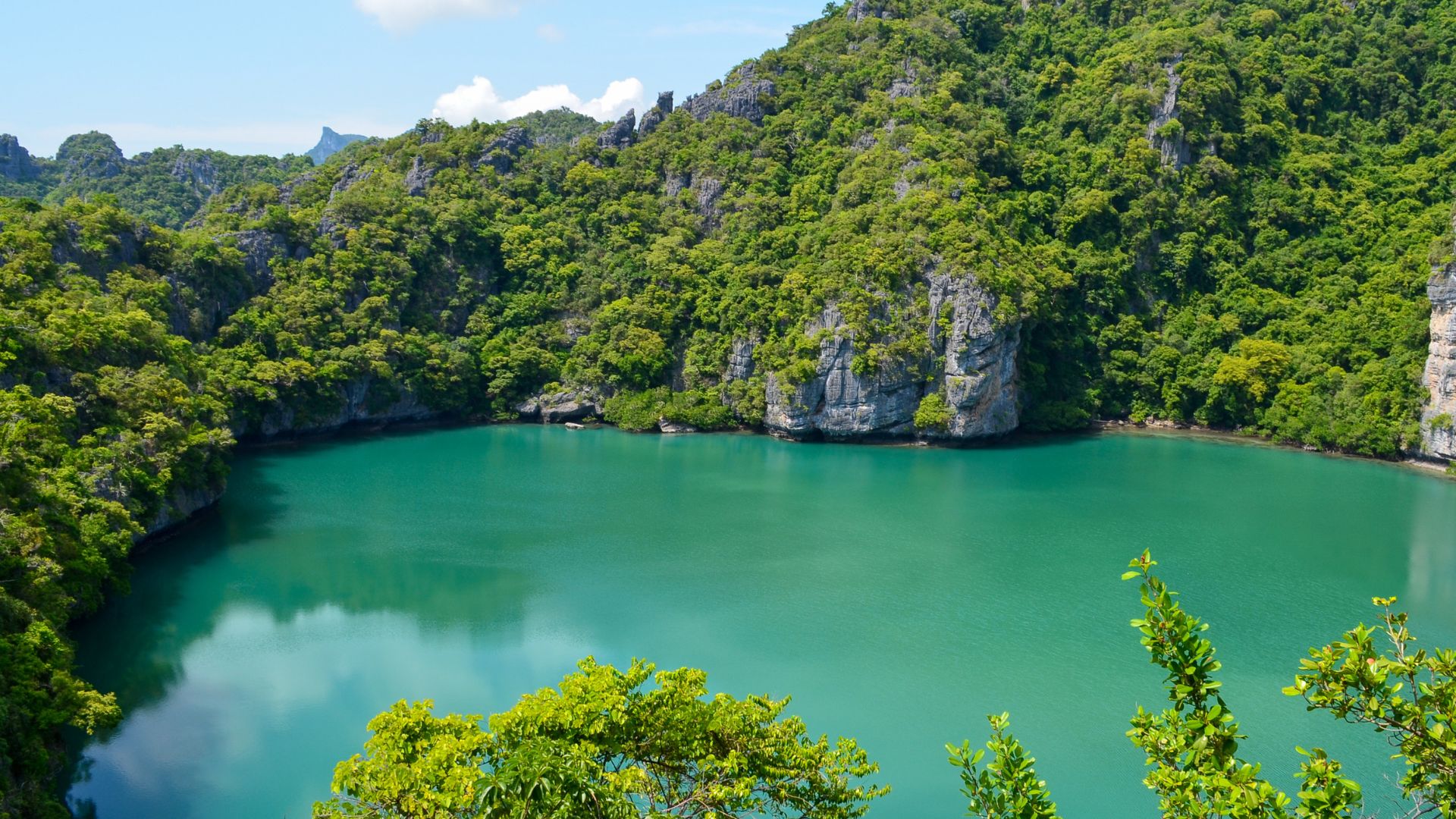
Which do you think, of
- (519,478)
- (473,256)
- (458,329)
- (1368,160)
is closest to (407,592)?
(519,478)

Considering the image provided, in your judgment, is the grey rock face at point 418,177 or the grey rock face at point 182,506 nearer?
the grey rock face at point 182,506

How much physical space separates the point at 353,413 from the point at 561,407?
9.48m

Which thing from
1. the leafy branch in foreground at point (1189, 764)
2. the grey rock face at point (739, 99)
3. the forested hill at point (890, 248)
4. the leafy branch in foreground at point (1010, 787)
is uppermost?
the grey rock face at point (739, 99)

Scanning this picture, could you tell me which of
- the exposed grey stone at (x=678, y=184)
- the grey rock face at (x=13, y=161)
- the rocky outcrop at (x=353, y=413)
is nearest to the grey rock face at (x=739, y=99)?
the exposed grey stone at (x=678, y=184)

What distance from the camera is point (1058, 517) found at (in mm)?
30094

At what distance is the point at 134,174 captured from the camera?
218 ft

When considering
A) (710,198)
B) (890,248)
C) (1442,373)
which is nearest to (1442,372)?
(1442,373)

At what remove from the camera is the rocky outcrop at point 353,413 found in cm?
3953

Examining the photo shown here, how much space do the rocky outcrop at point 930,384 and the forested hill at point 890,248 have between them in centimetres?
12

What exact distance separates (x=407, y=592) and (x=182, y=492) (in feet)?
29.6

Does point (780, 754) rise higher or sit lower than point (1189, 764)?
lower

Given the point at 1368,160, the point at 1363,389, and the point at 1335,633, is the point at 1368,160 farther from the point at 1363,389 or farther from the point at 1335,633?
the point at 1335,633

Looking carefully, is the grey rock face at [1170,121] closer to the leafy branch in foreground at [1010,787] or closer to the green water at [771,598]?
the green water at [771,598]

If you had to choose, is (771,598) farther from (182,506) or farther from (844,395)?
(844,395)
